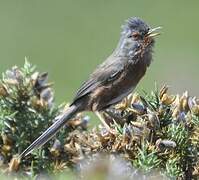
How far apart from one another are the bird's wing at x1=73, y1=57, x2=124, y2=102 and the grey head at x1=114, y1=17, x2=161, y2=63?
3.8 inches

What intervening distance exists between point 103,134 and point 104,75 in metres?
2.54

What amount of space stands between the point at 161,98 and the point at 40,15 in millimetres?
18610

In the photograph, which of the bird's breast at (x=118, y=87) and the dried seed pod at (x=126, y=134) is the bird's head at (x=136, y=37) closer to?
the bird's breast at (x=118, y=87)

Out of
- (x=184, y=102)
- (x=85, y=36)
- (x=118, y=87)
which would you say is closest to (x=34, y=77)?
(x=184, y=102)

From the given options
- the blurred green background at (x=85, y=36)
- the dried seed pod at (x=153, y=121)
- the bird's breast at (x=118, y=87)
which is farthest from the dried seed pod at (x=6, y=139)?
the blurred green background at (x=85, y=36)

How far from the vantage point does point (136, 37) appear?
21.5ft

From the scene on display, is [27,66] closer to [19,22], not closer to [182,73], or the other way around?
[182,73]

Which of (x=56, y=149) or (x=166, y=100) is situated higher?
(x=56, y=149)

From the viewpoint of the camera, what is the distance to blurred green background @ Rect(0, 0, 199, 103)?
1759 cm

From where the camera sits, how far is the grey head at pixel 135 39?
20.7 feet

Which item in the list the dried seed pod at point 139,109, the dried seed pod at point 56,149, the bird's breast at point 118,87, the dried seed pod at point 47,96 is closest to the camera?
the dried seed pod at point 139,109

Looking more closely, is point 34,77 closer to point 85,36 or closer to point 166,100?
point 166,100

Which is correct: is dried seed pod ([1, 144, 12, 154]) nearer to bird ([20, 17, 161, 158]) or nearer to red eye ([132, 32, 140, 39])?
bird ([20, 17, 161, 158])

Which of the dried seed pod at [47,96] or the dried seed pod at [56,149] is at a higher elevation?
the dried seed pod at [47,96]
